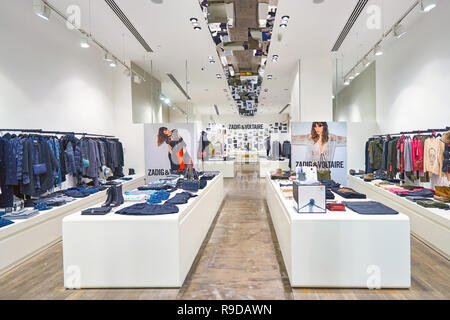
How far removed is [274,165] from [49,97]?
27.1 ft

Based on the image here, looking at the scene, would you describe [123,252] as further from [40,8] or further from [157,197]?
[40,8]

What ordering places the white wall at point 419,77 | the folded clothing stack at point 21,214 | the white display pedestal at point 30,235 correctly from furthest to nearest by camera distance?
the white wall at point 419,77
the folded clothing stack at point 21,214
the white display pedestal at point 30,235

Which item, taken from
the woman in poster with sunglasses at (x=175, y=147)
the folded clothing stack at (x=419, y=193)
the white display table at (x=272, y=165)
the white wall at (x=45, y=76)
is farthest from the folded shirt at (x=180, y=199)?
the white display table at (x=272, y=165)

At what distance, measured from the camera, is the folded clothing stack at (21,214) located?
122 inches

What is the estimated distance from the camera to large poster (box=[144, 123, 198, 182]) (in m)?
6.17

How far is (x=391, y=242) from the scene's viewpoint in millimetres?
2273

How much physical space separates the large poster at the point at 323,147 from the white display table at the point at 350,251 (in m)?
3.53

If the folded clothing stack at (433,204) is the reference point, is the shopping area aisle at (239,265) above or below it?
below

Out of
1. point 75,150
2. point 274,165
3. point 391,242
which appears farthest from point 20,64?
point 274,165

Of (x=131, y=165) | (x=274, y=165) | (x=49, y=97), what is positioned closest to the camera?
(x=49, y=97)

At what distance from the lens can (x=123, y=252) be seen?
2.35 metres

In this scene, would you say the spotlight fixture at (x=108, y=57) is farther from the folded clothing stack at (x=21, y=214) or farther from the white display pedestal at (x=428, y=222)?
the white display pedestal at (x=428, y=222)

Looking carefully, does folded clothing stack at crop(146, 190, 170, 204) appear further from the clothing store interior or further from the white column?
the white column
